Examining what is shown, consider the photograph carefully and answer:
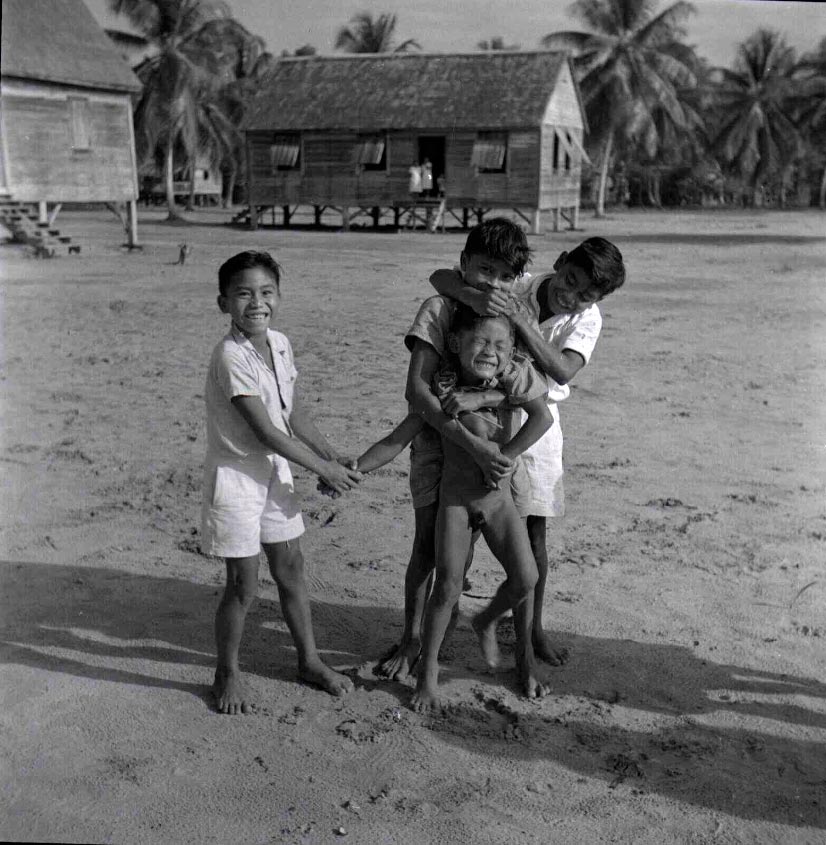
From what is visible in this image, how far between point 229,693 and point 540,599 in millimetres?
1155

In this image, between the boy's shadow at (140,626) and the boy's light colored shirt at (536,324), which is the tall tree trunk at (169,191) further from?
the boy's light colored shirt at (536,324)

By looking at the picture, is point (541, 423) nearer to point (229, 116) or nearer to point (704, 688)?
point (704, 688)

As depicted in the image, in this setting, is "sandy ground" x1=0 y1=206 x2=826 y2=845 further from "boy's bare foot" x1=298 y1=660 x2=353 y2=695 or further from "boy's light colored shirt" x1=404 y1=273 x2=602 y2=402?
"boy's light colored shirt" x1=404 y1=273 x2=602 y2=402

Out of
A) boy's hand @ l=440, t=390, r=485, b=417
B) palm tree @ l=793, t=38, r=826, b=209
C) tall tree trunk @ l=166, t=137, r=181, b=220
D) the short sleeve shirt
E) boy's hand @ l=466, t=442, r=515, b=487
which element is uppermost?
palm tree @ l=793, t=38, r=826, b=209

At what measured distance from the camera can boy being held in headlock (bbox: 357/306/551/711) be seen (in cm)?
285

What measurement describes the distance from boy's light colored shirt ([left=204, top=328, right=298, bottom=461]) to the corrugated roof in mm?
16768

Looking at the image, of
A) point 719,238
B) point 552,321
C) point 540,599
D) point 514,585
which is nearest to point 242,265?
point 552,321

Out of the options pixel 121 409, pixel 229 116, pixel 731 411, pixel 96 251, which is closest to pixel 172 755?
pixel 121 409

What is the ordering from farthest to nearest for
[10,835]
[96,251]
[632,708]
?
[96,251], [632,708], [10,835]

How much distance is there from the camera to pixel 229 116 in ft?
135

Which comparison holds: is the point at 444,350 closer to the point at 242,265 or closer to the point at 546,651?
the point at 242,265

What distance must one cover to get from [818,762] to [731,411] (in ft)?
14.3

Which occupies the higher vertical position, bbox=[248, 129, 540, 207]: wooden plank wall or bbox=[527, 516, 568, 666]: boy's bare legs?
bbox=[248, 129, 540, 207]: wooden plank wall

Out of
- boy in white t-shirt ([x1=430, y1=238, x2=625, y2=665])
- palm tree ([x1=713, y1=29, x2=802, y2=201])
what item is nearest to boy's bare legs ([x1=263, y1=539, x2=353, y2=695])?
boy in white t-shirt ([x1=430, y1=238, x2=625, y2=665])
